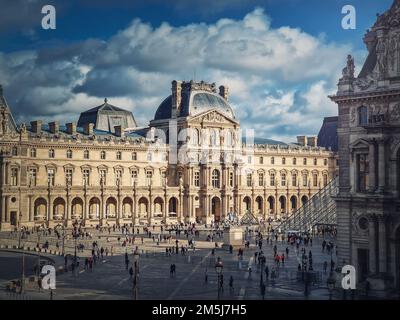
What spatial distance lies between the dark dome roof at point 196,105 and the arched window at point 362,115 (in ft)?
222

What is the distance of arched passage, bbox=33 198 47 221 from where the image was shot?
89.3 metres

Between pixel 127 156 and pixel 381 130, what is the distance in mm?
65960

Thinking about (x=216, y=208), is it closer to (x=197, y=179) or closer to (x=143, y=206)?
(x=197, y=179)

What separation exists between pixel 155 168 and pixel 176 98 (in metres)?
14.3

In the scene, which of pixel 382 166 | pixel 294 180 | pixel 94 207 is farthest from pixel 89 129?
pixel 382 166

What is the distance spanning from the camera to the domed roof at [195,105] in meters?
109

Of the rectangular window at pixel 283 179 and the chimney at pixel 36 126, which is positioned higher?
the chimney at pixel 36 126

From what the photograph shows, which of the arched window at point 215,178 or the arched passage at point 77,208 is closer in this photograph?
the arched passage at point 77,208

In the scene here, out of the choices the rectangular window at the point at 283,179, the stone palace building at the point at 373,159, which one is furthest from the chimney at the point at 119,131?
the stone palace building at the point at 373,159

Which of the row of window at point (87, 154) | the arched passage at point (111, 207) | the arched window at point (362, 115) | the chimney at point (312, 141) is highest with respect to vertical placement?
the chimney at point (312, 141)

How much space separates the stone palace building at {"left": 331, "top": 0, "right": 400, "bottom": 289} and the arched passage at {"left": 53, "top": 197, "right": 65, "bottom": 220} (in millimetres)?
57918

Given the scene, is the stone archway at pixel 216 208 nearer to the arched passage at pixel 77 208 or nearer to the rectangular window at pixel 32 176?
the arched passage at pixel 77 208

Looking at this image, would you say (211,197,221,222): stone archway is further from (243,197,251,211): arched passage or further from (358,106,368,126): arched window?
(358,106,368,126): arched window
